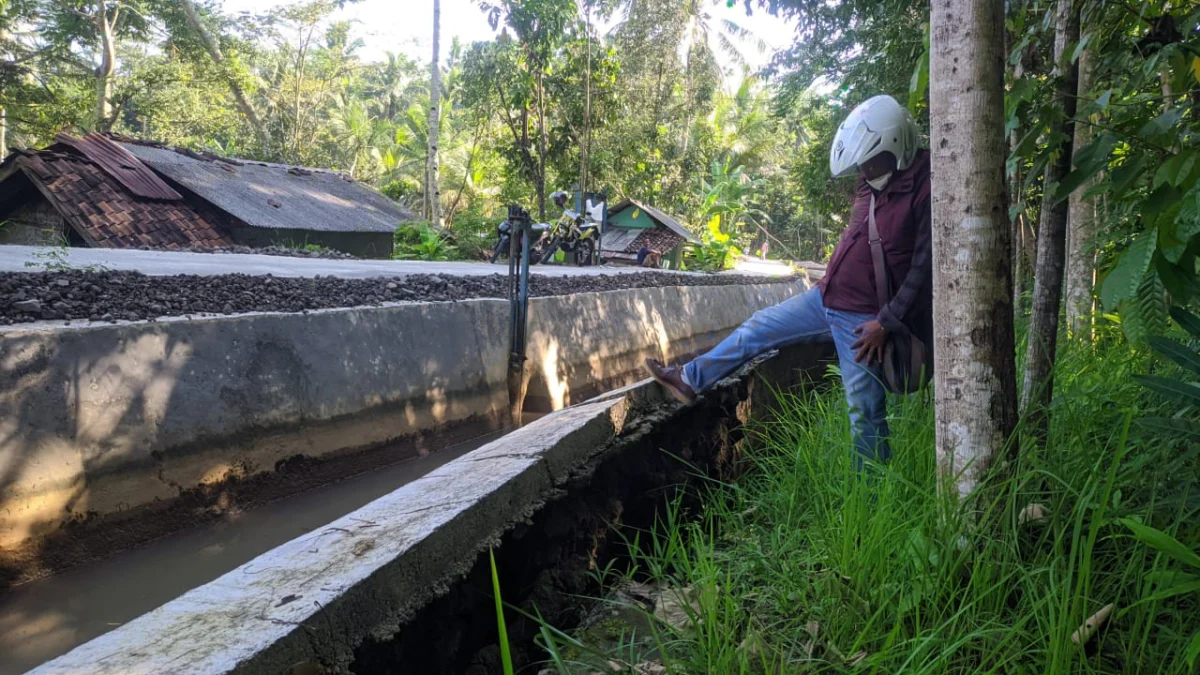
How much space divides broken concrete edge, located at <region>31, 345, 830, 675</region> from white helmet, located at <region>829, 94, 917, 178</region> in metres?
1.48

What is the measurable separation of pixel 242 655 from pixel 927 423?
89.2 inches

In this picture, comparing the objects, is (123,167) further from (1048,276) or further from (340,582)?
(1048,276)

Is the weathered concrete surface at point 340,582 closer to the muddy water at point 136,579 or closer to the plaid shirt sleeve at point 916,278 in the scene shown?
the plaid shirt sleeve at point 916,278

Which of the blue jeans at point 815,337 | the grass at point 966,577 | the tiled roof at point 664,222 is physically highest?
the tiled roof at point 664,222

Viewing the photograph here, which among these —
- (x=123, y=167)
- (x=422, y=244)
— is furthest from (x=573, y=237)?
(x=123, y=167)

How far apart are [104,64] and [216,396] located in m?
17.4

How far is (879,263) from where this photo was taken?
301cm

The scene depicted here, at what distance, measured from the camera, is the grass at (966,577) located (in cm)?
173

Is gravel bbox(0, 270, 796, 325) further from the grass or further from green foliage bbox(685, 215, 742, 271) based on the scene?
green foliage bbox(685, 215, 742, 271)

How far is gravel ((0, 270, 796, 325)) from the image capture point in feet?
A: 12.2

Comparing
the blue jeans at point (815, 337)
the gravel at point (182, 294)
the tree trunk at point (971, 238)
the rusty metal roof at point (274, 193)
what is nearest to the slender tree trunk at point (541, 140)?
the rusty metal roof at point (274, 193)

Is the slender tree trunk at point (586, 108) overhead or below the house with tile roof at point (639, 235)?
overhead

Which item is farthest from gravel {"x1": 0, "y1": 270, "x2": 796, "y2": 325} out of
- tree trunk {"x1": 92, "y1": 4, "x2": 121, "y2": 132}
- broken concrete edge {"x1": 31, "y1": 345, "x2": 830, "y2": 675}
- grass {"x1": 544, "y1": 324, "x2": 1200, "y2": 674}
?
tree trunk {"x1": 92, "y1": 4, "x2": 121, "y2": 132}

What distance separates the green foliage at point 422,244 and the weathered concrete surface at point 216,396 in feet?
29.1
